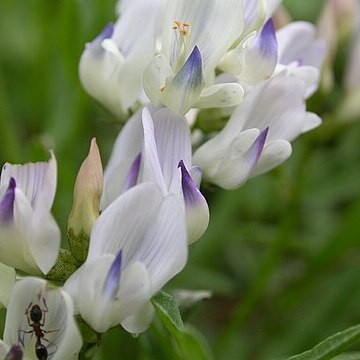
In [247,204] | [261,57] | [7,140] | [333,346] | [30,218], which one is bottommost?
[247,204]

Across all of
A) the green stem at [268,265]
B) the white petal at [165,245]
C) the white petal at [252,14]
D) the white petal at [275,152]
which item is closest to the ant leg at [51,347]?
the white petal at [165,245]

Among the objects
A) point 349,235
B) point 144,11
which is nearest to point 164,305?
point 144,11

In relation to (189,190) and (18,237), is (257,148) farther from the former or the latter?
(18,237)

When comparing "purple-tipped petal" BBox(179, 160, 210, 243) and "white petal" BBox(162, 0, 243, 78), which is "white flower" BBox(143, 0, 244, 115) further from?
"purple-tipped petal" BBox(179, 160, 210, 243)

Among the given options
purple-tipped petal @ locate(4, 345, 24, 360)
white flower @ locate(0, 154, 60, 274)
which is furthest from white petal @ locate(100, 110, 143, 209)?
purple-tipped petal @ locate(4, 345, 24, 360)

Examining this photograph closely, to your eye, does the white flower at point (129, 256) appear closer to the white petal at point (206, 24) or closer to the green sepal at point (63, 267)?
the green sepal at point (63, 267)

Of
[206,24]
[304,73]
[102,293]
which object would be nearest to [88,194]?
[102,293]
